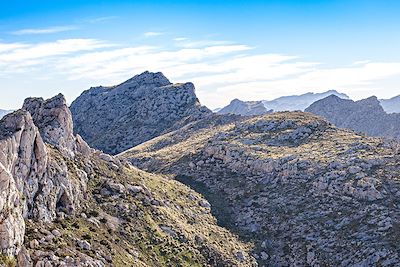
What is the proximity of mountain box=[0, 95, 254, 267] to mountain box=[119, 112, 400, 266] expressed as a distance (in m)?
7.31

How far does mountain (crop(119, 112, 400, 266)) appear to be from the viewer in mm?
78625

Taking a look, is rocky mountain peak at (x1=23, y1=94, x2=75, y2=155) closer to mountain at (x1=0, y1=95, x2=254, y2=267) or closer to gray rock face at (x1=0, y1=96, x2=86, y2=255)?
mountain at (x1=0, y1=95, x2=254, y2=267)

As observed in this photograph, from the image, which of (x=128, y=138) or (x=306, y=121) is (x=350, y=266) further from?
(x=128, y=138)

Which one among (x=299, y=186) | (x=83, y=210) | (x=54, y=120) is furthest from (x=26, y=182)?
(x=299, y=186)

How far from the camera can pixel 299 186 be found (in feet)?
319

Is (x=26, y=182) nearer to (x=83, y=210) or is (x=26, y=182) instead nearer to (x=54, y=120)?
(x=83, y=210)

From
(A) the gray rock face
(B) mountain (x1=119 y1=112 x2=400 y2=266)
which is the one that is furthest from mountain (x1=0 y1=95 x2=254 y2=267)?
(B) mountain (x1=119 y1=112 x2=400 y2=266)

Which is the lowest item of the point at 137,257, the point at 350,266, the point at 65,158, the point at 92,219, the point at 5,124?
the point at 350,266

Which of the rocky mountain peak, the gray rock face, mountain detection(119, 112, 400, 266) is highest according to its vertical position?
the rocky mountain peak

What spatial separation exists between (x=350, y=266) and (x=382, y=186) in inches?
805

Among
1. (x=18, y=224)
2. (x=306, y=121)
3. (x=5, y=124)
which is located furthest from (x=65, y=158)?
(x=306, y=121)

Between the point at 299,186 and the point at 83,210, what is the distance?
151 feet

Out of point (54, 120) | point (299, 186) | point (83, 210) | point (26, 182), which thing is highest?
point (54, 120)

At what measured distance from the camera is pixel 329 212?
283 feet
